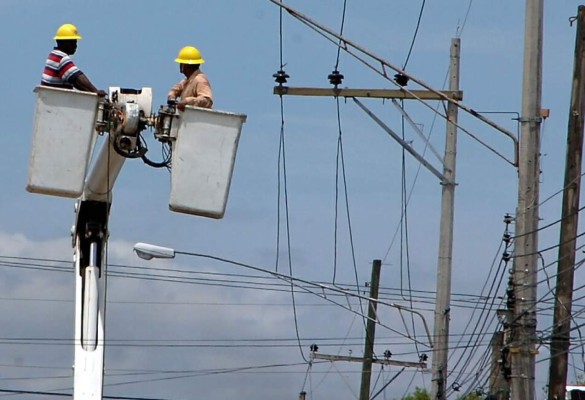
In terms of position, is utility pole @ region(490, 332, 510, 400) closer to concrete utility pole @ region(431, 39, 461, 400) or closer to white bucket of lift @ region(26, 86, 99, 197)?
concrete utility pole @ region(431, 39, 461, 400)

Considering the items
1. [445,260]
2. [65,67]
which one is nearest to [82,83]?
[65,67]

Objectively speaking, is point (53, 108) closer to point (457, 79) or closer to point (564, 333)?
point (564, 333)

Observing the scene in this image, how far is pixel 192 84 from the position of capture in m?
16.8

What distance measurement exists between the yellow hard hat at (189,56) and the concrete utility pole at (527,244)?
4.57m

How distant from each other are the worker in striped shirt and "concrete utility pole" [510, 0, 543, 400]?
558 centimetres

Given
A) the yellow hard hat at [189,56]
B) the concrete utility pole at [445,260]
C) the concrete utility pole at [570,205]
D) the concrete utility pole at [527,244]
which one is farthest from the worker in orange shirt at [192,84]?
the concrete utility pole at [445,260]

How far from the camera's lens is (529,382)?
20.1 m

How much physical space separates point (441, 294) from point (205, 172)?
11.2 meters

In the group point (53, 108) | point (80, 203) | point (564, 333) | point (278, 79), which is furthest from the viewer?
point (278, 79)

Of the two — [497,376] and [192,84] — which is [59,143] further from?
[497,376]

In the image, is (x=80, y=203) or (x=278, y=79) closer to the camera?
(x=80, y=203)

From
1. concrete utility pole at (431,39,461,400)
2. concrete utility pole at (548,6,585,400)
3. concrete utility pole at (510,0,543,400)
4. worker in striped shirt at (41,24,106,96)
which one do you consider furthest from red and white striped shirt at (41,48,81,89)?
concrete utility pole at (431,39,461,400)

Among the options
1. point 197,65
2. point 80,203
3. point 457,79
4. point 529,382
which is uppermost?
point 457,79

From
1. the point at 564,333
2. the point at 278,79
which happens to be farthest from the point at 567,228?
the point at 278,79
